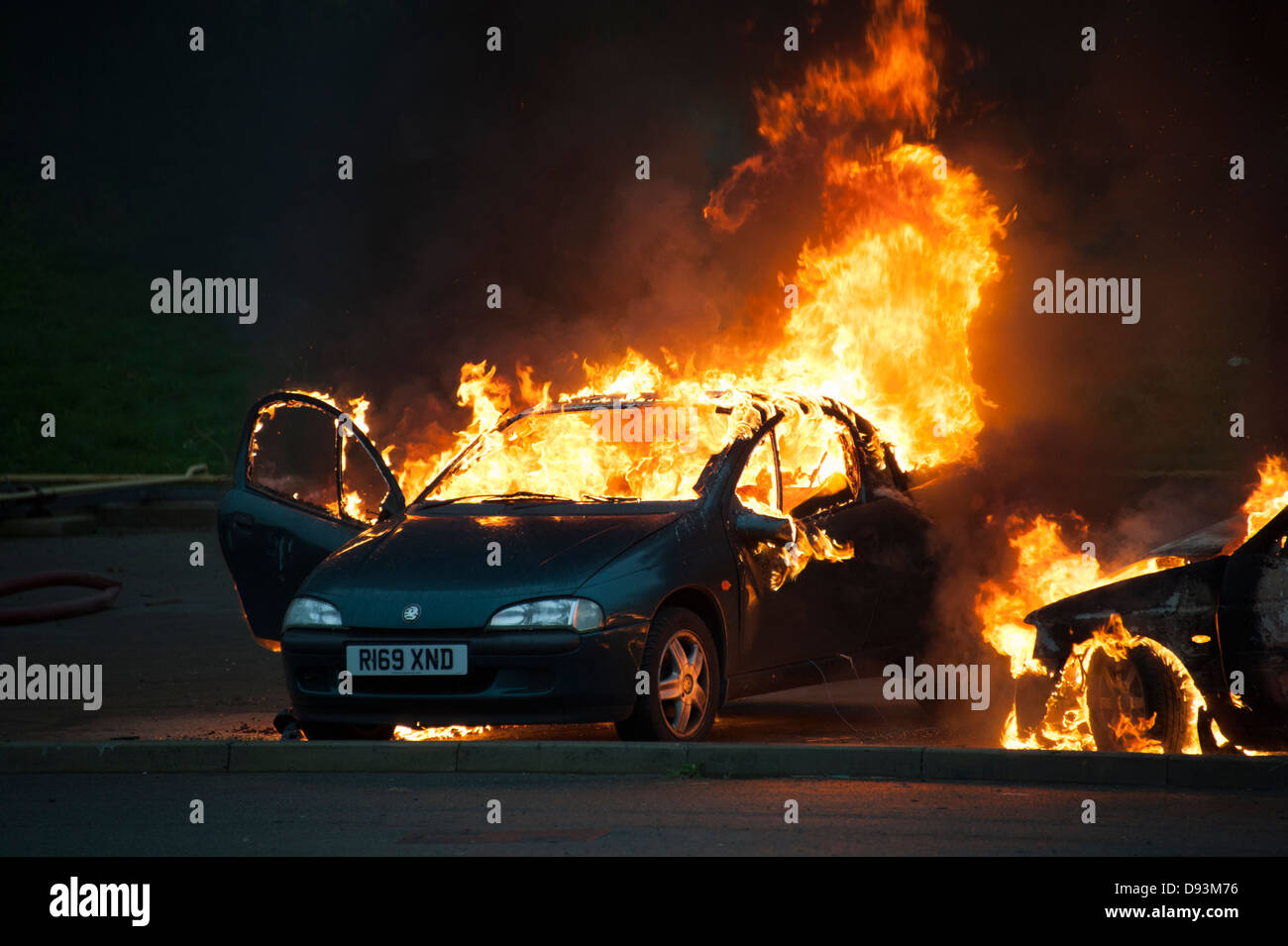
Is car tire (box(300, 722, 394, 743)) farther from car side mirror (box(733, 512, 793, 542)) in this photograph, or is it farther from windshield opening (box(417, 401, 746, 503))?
car side mirror (box(733, 512, 793, 542))

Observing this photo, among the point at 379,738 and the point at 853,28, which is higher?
the point at 853,28

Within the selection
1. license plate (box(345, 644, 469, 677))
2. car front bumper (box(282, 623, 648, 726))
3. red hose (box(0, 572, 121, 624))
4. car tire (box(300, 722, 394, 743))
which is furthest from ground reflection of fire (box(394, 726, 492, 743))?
red hose (box(0, 572, 121, 624))

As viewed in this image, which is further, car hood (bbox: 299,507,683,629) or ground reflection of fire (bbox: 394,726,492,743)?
ground reflection of fire (bbox: 394,726,492,743)

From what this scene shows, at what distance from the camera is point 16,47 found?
211ft

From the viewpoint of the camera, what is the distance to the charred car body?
737cm

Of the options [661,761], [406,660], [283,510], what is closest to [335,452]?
[283,510]

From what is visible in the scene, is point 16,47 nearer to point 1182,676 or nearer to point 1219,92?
point 1219,92

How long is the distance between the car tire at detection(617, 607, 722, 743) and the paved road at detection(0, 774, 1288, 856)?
1.41 ft

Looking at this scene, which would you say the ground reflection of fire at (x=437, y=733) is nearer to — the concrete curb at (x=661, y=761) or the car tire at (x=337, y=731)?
the car tire at (x=337, y=731)

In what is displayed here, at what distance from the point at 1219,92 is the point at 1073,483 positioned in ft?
20.1

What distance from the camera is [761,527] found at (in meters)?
8.45

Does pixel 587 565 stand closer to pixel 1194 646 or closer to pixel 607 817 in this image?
pixel 607 817

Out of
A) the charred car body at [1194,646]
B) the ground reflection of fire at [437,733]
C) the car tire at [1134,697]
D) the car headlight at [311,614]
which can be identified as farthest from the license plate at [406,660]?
the car tire at [1134,697]
